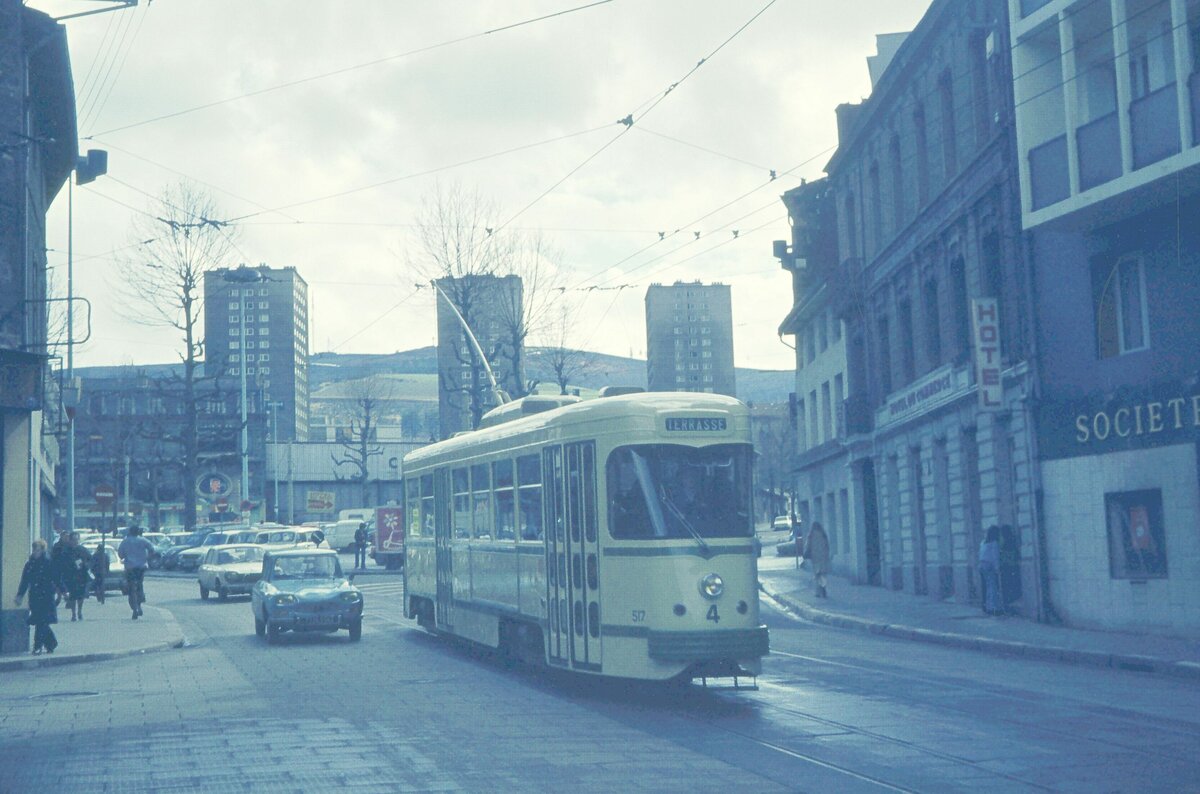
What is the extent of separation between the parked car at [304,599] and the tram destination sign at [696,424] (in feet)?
33.4

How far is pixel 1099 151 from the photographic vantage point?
22047 mm

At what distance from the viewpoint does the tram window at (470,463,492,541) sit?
18.4 metres

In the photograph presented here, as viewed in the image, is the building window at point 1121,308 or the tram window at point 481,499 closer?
the tram window at point 481,499

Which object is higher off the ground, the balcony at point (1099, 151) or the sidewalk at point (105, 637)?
the balcony at point (1099, 151)

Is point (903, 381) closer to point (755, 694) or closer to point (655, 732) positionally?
point (755, 694)

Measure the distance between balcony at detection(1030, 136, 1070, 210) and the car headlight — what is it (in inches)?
463

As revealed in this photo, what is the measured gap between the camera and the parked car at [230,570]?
3697cm

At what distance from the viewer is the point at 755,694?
15.0m

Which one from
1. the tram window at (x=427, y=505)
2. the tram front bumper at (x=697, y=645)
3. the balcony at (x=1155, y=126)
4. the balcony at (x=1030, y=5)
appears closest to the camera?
the tram front bumper at (x=697, y=645)

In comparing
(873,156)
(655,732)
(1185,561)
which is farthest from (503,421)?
(873,156)

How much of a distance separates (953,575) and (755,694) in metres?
18.1

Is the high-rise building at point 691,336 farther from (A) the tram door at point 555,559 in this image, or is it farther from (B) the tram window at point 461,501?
(A) the tram door at point 555,559

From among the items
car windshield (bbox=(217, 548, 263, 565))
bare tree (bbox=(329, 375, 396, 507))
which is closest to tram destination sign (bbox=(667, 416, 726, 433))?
car windshield (bbox=(217, 548, 263, 565))

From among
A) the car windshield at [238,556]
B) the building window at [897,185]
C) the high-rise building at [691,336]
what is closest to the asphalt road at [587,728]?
the car windshield at [238,556]
